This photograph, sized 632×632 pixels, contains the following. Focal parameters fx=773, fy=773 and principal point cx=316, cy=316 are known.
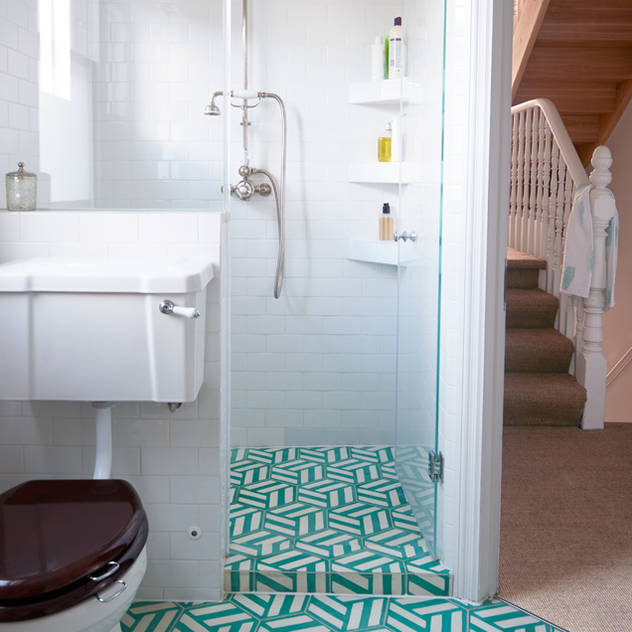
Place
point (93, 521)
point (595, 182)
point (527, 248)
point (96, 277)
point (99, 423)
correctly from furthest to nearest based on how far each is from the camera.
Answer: point (527, 248) → point (595, 182) → point (99, 423) → point (96, 277) → point (93, 521)

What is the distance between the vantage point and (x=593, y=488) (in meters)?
3.09

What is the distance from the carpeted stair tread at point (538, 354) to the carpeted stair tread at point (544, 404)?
0.71ft

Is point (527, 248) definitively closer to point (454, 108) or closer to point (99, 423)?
point (454, 108)

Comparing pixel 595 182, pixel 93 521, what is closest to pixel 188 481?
pixel 93 521

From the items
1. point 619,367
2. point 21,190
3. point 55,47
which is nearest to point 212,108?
point 55,47

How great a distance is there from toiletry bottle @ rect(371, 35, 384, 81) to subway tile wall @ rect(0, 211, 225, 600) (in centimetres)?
135

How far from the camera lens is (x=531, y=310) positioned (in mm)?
4348

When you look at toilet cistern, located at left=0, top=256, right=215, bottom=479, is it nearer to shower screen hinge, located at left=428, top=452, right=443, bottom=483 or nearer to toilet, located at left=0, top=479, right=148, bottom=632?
toilet, located at left=0, top=479, right=148, bottom=632

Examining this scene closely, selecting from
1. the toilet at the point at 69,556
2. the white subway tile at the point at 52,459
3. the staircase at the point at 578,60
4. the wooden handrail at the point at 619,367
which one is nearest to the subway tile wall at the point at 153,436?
the white subway tile at the point at 52,459

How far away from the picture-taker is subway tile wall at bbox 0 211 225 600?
84.7 inches

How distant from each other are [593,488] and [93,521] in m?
2.17

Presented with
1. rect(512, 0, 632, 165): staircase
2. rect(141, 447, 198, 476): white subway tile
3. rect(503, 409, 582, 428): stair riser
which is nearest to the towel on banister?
rect(503, 409, 582, 428): stair riser

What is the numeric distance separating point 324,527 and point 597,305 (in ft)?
6.83

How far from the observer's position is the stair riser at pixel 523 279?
460cm
